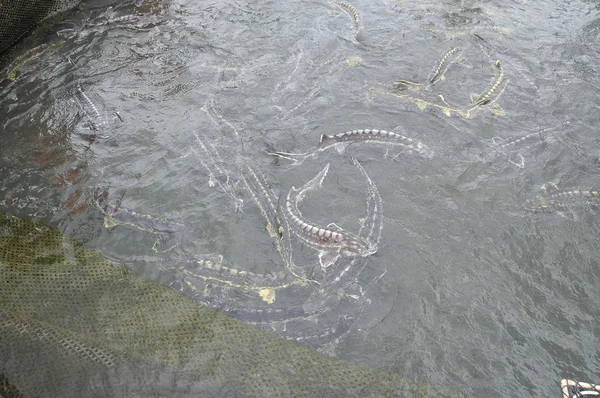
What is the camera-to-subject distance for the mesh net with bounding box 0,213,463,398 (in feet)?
12.5

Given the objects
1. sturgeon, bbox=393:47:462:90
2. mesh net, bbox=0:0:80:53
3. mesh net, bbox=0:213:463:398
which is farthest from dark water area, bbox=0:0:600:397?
mesh net, bbox=0:0:80:53

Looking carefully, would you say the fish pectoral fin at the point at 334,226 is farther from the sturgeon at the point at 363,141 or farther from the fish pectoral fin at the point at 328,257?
the sturgeon at the point at 363,141

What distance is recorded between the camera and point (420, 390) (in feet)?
12.9

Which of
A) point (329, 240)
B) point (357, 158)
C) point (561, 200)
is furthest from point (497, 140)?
point (329, 240)

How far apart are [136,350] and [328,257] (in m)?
2.23

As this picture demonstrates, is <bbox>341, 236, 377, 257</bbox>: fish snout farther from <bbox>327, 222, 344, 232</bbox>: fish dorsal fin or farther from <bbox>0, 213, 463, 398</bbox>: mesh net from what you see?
<bbox>0, 213, 463, 398</bbox>: mesh net

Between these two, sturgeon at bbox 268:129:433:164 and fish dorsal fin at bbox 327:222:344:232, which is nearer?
fish dorsal fin at bbox 327:222:344:232

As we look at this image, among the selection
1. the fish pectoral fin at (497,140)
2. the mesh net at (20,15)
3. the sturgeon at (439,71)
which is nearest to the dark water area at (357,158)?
the fish pectoral fin at (497,140)

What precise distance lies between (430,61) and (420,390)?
604cm

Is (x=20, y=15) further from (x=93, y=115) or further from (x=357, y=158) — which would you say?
(x=357, y=158)

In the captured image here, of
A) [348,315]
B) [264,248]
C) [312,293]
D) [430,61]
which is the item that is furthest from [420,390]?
[430,61]

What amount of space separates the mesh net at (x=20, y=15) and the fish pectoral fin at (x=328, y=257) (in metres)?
7.27

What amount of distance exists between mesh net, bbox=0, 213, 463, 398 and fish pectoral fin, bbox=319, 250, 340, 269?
113 cm

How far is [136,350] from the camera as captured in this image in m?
4.02
